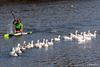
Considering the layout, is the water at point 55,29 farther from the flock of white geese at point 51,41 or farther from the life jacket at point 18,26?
the life jacket at point 18,26

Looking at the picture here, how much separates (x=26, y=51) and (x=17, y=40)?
5.39m

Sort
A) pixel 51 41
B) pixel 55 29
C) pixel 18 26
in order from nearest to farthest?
pixel 51 41
pixel 18 26
pixel 55 29

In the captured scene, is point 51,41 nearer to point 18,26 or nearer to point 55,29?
point 18,26

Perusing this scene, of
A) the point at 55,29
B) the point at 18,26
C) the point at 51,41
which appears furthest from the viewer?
the point at 55,29

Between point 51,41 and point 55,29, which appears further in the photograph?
point 55,29

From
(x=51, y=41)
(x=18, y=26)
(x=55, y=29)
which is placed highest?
(x=18, y=26)

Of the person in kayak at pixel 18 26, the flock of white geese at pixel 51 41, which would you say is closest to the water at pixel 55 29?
the flock of white geese at pixel 51 41

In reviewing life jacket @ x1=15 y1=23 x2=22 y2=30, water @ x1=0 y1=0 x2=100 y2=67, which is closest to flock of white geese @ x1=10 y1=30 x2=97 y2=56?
water @ x1=0 y1=0 x2=100 y2=67

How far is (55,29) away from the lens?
159 feet

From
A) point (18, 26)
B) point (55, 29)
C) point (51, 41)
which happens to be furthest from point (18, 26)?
point (51, 41)

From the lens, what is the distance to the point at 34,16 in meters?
60.5

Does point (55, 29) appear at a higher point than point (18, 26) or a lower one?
lower

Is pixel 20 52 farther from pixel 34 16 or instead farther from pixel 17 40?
pixel 34 16

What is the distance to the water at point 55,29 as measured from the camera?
34.6 m
